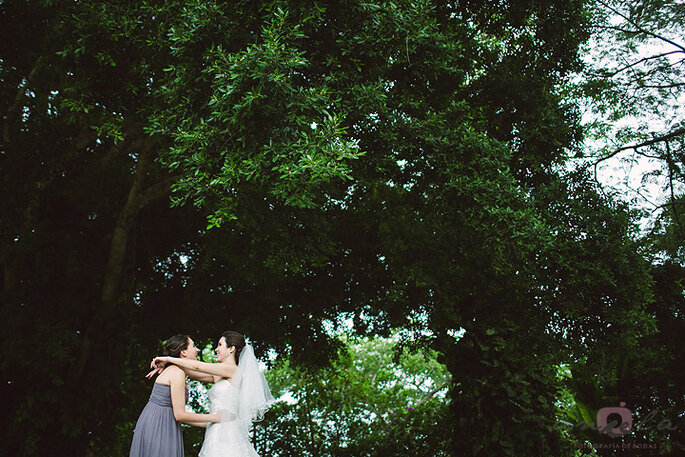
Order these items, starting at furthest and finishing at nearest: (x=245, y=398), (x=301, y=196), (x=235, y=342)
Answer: (x=235, y=342) < (x=245, y=398) < (x=301, y=196)

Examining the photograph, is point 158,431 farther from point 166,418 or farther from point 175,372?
point 175,372

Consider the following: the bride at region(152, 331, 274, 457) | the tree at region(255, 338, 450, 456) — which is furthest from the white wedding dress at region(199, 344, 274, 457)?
the tree at region(255, 338, 450, 456)

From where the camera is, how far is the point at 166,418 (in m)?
4.88

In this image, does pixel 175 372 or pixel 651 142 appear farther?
pixel 651 142

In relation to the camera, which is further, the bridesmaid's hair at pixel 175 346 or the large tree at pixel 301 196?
the large tree at pixel 301 196

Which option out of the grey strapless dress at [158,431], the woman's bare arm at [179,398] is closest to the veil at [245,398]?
the woman's bare arm at [179,398]

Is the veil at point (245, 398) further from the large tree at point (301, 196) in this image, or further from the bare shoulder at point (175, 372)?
the large tree at point (301, 196)

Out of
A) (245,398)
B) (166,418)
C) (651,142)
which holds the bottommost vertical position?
(166,418)

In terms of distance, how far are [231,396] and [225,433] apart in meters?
0.34

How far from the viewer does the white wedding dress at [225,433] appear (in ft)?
16.5

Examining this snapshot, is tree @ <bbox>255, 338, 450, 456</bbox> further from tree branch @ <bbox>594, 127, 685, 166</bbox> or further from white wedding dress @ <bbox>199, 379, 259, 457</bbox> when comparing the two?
white wedding dress @ <bbox>199, 379, 259, 457</bbox>

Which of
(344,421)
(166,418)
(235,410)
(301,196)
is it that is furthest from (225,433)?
(344,421)

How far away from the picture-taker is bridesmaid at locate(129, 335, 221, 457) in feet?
15.7

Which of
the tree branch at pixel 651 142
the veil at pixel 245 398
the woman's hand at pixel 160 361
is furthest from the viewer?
the tree branch at pixel 651 142
